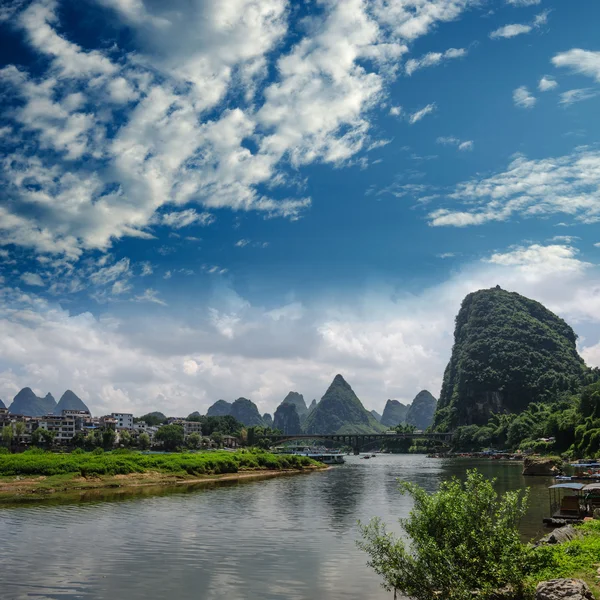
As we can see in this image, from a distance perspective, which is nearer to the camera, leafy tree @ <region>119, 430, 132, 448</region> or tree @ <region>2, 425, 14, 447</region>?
tree @ <region>2, 425, 14, 447</region>

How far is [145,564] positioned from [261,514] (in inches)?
689

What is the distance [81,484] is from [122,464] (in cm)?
879

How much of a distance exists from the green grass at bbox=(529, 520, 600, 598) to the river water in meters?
5.23

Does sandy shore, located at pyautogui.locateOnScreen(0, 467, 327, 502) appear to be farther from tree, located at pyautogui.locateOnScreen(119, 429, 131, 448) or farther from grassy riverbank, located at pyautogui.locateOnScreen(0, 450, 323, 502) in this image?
tree, located at pyautogui.locateOnScreen(119, 429, 131, 448)

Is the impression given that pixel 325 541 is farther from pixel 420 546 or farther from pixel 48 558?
pixel 420 546

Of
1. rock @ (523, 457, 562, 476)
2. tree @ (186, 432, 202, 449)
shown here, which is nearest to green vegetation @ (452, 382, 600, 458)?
rock @ (523, 457, 562, 476)

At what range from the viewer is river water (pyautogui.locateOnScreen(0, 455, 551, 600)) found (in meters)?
18.9

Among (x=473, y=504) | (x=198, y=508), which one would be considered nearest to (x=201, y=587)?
(x=473, y=504)

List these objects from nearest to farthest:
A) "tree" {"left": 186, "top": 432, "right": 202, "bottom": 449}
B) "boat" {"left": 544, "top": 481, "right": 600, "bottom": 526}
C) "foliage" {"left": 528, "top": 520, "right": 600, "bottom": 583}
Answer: "foliage" {"left": 528, "top": 520, "right": 600, "bottom": 583}, "boat" {"left": 544, "top": 481, "right": 600, "bottom": 526}, "tree" {"left": 186, "top": 432, "right": 202, "bottom": 449}

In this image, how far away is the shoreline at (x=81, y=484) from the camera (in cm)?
4978

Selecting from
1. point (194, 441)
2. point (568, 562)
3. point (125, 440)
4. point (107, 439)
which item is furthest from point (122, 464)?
point (194, 441)

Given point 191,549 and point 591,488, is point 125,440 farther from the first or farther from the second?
point 591,488

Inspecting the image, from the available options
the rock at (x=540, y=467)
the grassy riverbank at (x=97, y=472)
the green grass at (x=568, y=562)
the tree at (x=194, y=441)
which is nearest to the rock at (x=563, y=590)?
the green grass at (x=568, y=562)

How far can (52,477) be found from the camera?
185 ft
